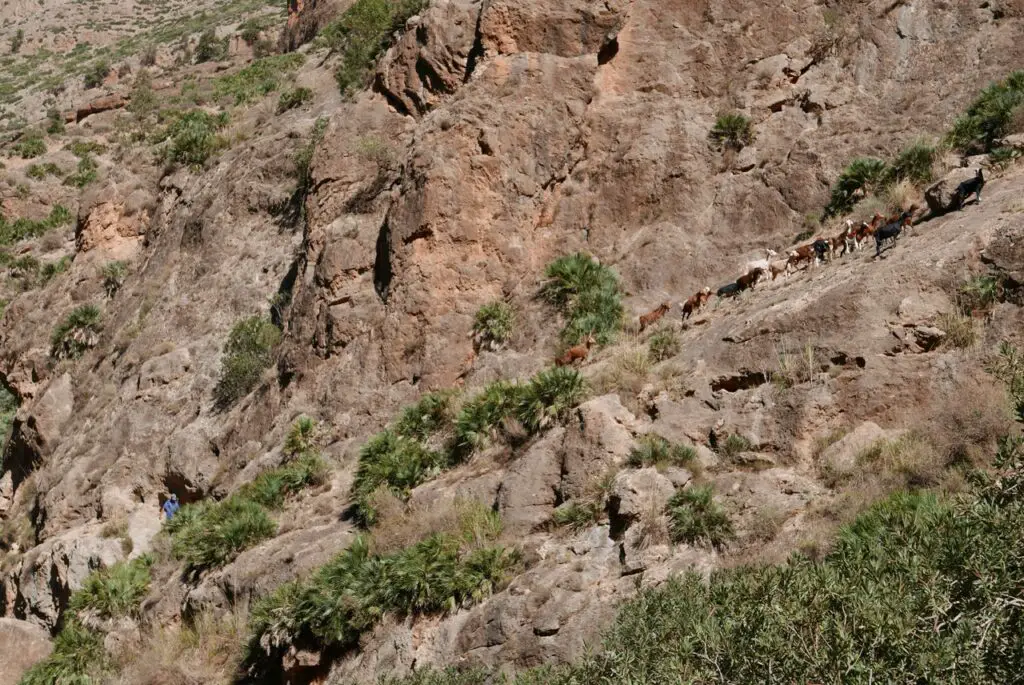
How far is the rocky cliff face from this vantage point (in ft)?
34.6

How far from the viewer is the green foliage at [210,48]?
54969 millimetres

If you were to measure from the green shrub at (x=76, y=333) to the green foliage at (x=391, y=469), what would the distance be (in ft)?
45.3

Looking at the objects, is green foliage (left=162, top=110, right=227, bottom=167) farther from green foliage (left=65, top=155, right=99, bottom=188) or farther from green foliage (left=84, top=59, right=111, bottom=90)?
green foliage (left=84, top=59, right=111, bottom=90)

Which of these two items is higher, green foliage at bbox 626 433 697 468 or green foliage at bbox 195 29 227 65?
green foliage at bbox 626 433 697 468

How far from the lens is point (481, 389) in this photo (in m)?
14.7

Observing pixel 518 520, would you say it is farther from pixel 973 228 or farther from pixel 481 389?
pixel 973 228

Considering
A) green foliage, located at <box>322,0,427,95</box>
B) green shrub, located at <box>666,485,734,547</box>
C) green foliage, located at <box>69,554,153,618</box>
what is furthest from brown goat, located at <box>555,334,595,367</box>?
green foliage, located at <box>322,0,427,95</box>

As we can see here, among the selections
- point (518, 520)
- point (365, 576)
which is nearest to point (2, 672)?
point (365, 576)

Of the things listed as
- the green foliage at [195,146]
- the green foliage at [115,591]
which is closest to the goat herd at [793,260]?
the green foliage at [115,591]

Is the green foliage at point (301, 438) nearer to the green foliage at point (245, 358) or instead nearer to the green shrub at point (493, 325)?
the green shrub at point (493, 325)

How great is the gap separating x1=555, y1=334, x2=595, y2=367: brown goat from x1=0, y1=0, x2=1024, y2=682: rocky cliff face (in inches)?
7.8

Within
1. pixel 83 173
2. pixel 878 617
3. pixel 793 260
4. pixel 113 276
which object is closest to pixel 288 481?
pixel 793 260

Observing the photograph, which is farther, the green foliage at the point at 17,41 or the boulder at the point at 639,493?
the green foliage at the point at 17,41

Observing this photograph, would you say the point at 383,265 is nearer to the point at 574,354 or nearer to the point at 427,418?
the point at 427,418
